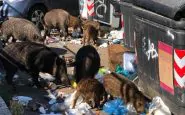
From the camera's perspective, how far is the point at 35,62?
10781mm

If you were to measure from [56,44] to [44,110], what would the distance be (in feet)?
21.4

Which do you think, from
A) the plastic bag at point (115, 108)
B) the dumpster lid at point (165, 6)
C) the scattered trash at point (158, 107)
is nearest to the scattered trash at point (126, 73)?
the plastic bag at point (115, 108)

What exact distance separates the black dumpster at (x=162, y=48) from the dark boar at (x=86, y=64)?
6.75ft

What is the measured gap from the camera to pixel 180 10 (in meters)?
6.96

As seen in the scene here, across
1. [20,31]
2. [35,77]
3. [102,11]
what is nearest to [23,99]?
[35,77]

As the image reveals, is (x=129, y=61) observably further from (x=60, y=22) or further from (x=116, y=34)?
(x=60, y=22)

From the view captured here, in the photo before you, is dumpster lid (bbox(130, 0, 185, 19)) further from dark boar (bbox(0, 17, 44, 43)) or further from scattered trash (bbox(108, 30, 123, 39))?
scattered trash (bbox(108, 30, 123, 39))

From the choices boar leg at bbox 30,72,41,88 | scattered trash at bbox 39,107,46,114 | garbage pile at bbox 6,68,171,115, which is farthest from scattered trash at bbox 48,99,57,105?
boar leg at bbox 30,72,41,88

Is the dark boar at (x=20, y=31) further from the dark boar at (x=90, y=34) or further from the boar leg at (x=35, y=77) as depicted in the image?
the boar leg at (x=35, y=77)

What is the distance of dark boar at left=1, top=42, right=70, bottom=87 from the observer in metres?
10.7

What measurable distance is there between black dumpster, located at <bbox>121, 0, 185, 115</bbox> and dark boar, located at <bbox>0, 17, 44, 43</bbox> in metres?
5.81

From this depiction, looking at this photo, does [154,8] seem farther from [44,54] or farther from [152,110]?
[44,54]

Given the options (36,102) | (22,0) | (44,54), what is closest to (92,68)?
(44,54)

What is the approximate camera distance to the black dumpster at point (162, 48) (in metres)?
7.08
